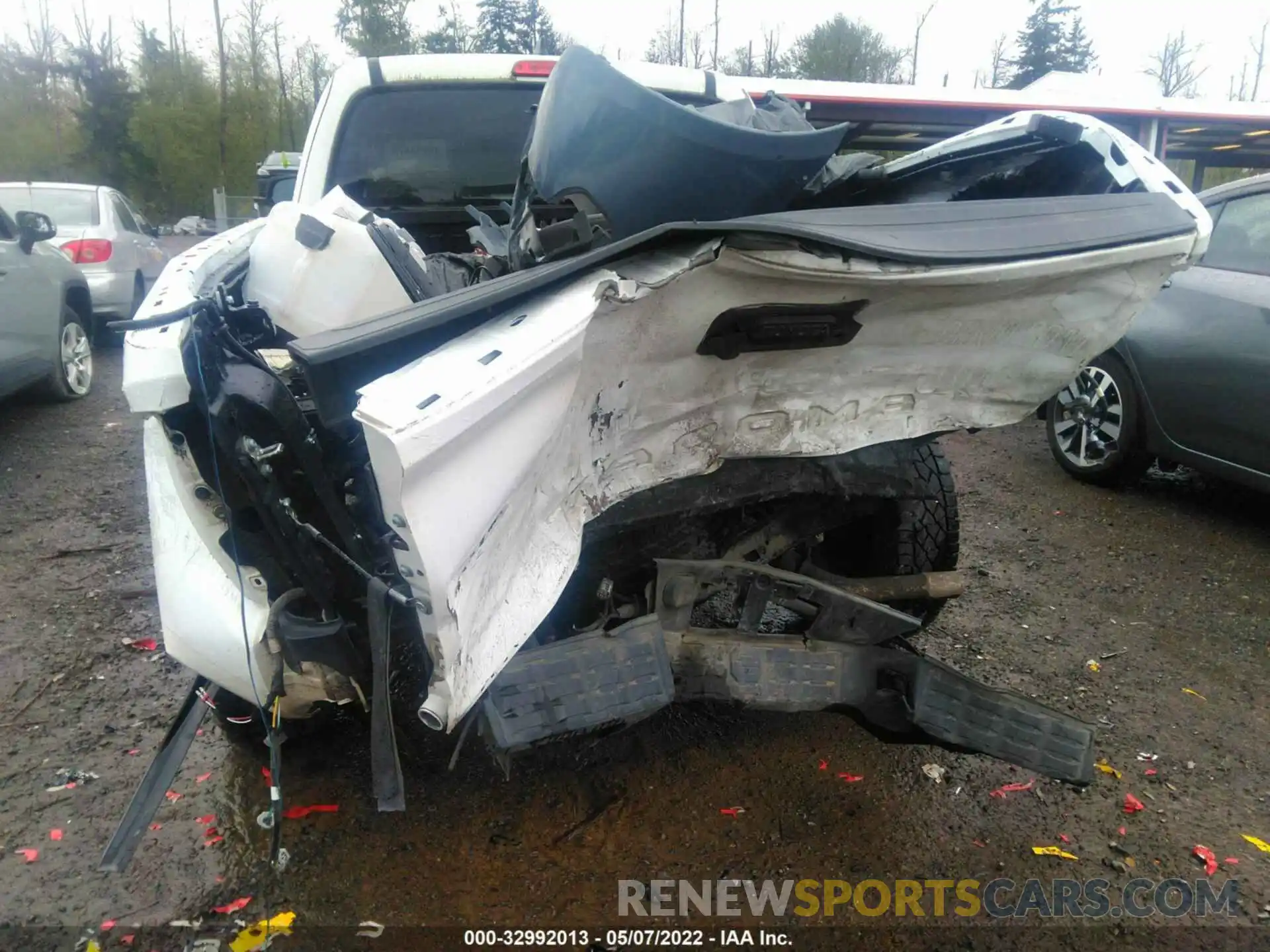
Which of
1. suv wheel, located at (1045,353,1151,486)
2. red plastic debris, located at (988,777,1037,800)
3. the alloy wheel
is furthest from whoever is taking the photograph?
the alloy wheel

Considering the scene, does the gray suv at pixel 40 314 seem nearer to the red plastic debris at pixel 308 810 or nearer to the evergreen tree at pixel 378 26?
the red plastic debris at pixel 308 810

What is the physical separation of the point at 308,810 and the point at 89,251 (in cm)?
778

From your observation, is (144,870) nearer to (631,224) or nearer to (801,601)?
(801,601)

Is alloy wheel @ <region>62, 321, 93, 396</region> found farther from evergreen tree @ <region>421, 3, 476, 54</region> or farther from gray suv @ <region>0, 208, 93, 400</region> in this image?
evergreen tree @ <region>421, 3, 476, 54</region>

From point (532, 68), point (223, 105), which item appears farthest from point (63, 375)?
point (223, 105)

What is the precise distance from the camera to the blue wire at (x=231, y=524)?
1.74m

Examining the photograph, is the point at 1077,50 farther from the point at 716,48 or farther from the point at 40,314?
the point at 40,314

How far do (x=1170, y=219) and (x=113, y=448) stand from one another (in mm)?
6116

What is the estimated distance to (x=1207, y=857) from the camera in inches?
89.1

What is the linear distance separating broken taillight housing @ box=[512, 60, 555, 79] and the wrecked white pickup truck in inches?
51.0

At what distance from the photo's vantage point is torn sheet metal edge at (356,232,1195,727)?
4.44ft

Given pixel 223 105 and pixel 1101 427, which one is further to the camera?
pixel 223 105

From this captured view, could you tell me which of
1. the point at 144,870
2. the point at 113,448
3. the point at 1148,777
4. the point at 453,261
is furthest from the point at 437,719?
the point at 113,448

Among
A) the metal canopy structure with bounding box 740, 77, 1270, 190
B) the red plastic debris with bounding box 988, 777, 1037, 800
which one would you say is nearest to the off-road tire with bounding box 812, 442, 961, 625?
the red plastic debris with bounding box 988, 777, 1037, 800
